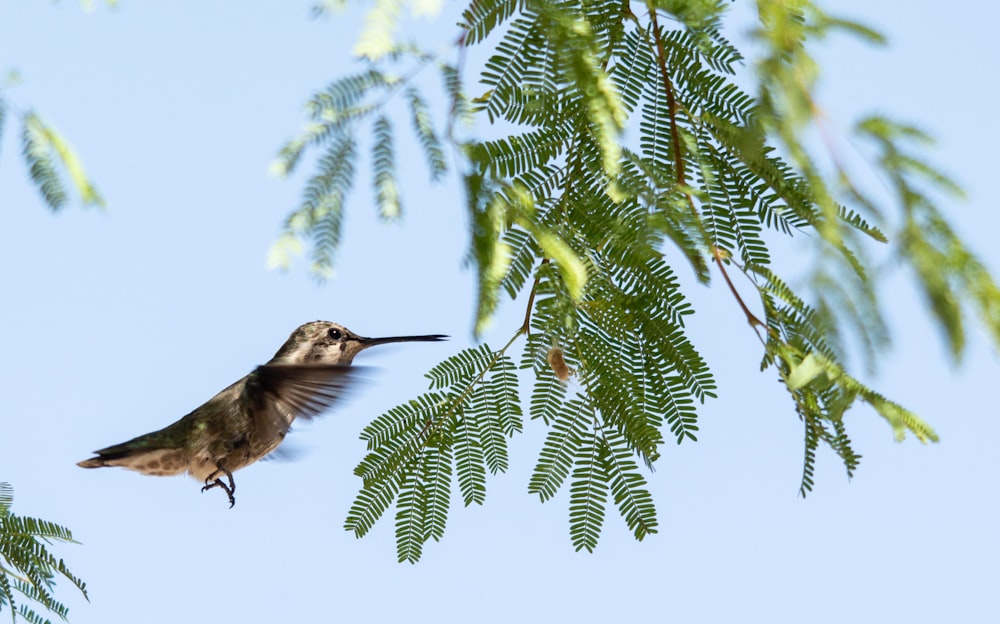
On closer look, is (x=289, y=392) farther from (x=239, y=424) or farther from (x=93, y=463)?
(x=93, y=463)

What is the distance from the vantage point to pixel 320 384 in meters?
2.99

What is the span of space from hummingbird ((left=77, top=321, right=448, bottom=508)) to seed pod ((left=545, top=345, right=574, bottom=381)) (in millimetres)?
594

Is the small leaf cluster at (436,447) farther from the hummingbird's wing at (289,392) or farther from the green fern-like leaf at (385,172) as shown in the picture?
the green fern-like leaf at (385,172)

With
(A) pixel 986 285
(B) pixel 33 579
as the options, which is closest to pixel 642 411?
(A) pixel 986 285

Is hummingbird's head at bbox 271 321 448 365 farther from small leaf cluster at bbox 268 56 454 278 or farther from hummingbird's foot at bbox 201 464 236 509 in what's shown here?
small leaf cluster at bbox 268 56 454 278

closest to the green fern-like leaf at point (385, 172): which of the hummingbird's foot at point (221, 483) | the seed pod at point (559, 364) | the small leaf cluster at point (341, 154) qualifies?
the small leaf cluster at point (341, 154)

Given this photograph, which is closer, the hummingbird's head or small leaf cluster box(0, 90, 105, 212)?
small leaf cluster box(0, 90, 105, 212)

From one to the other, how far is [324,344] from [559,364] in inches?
46.4

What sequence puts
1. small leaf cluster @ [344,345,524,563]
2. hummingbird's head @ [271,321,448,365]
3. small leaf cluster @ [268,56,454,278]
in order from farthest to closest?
1. hummingbird's head @ [271,321,448,365]
2. small leaf cluster @ [344,345,524,563]
3. small leaf cluster @ [268,56,454,278]

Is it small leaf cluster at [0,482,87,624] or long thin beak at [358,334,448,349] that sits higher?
long thin beak at [358,334,448,349]

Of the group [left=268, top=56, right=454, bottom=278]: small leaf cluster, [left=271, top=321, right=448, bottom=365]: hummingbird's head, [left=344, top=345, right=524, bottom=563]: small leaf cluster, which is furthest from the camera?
[left=271, top=321, right=448, bottom=365]: hummingbird's head

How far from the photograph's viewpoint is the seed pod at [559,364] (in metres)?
2.99

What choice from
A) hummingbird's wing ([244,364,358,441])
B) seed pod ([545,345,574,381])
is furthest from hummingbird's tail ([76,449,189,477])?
seed pod ([545,345,574,381])

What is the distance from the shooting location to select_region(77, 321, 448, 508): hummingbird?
3297 millimetres
